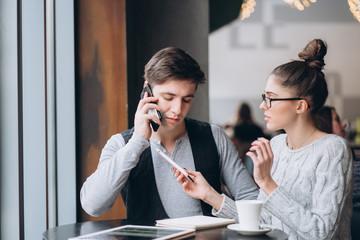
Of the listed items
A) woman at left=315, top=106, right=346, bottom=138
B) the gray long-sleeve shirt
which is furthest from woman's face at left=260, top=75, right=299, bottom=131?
woman at left=315, top=106, right=346, bottom=138

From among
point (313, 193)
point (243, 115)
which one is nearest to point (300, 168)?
point (313, 193)

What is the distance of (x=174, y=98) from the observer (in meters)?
1.95

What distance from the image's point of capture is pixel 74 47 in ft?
10.5

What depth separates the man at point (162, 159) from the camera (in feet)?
6.19

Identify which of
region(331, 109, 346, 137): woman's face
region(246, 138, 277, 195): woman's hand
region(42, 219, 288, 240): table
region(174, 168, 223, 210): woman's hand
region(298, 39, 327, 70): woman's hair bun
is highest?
region(298, 39, 327, 70): woman's hair bun

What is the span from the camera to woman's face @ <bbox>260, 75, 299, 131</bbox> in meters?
1.98

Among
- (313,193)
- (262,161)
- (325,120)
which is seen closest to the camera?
(262,161)

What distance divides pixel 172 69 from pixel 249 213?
75 centimetres

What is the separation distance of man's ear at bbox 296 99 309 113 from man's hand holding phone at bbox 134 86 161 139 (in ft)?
1.90

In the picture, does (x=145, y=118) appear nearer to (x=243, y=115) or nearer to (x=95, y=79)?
(x=95, y=79)

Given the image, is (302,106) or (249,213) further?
(302,106)

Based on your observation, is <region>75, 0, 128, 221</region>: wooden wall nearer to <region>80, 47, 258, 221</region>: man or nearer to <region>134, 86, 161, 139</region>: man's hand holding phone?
<region>80, 47, 258, 221</region>: man

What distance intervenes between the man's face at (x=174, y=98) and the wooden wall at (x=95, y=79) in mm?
1325

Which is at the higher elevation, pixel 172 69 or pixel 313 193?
pixel 172 69
